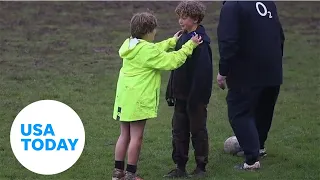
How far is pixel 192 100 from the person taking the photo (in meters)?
6.31

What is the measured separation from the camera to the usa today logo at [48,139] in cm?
650

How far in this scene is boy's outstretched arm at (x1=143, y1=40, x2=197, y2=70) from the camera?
5.95 metres

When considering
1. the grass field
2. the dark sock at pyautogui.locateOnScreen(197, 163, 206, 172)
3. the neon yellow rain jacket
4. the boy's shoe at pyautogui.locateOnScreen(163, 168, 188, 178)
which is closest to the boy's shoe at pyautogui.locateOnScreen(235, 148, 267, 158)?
the grass field

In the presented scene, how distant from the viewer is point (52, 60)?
531 inches


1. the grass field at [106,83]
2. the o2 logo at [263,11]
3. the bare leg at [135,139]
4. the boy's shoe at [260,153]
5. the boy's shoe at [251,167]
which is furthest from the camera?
→ the boy's shoe at [260,153]

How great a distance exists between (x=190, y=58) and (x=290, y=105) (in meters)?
4.14

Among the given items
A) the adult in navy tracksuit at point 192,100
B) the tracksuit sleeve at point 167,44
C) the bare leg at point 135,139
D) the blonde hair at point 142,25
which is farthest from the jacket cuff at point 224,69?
the bare leg at point 135,139

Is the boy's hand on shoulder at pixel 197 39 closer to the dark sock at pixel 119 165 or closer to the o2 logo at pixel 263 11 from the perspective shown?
the o2 logo at pixel 263 11

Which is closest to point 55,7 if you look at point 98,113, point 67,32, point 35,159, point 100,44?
point 67,32

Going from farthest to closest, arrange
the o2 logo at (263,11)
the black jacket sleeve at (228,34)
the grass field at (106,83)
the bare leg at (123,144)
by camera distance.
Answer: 1. the grass field at (106,83)
2. the o2 logo at (263,11)
3. the black jacket sleeve at (228,34)
4. the bare leg at (123,144)

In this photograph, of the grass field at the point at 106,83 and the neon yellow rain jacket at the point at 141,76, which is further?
the grass field at the point at 106,83

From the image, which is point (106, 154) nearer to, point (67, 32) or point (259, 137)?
point (259, 137)

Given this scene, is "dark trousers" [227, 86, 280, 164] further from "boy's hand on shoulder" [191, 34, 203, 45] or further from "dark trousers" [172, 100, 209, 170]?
"boy's hand on shoulder" [191, 34, 203, 45]

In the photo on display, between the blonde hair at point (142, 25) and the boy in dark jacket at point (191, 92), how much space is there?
390mm
